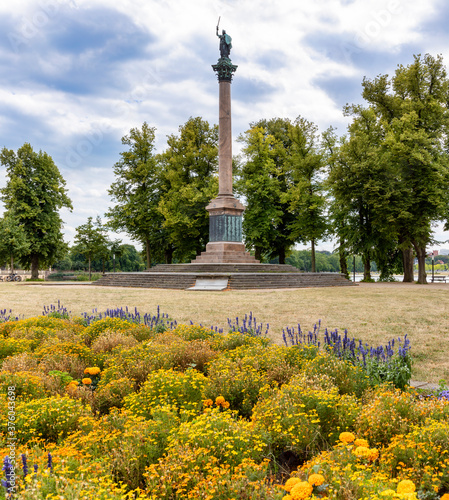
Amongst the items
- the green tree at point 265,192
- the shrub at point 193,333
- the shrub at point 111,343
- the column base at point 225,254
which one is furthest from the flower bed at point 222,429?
the green tree at point 265,192

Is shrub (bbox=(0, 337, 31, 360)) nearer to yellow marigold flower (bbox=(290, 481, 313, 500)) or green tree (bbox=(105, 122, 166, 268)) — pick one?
yellow marigold flower (bbox=(290, 481, 313, 500))

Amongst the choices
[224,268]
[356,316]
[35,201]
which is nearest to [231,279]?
[224,268]

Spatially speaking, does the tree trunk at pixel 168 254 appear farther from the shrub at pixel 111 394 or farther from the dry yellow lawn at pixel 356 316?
the shrub at pixel 111 394

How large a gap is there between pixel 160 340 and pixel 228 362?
6.59 feet

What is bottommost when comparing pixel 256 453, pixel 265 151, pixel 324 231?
pixel 256 453

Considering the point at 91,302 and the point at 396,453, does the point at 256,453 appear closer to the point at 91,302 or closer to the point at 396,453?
the point at 396,453

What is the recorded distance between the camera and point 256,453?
337 cm

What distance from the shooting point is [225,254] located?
30.2 m

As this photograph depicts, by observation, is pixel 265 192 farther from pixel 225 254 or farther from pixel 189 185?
pixel 225 254

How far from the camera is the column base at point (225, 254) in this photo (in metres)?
30.1

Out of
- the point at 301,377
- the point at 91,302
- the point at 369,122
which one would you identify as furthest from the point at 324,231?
the point at 301,377

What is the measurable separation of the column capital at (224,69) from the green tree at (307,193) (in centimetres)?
1091

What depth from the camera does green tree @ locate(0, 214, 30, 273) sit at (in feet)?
136

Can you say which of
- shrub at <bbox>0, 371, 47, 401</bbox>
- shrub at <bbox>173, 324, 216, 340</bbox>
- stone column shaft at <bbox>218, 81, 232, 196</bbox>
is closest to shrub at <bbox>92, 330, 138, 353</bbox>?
shrub at <bbox>173, 324, 216, 340</bbox>
